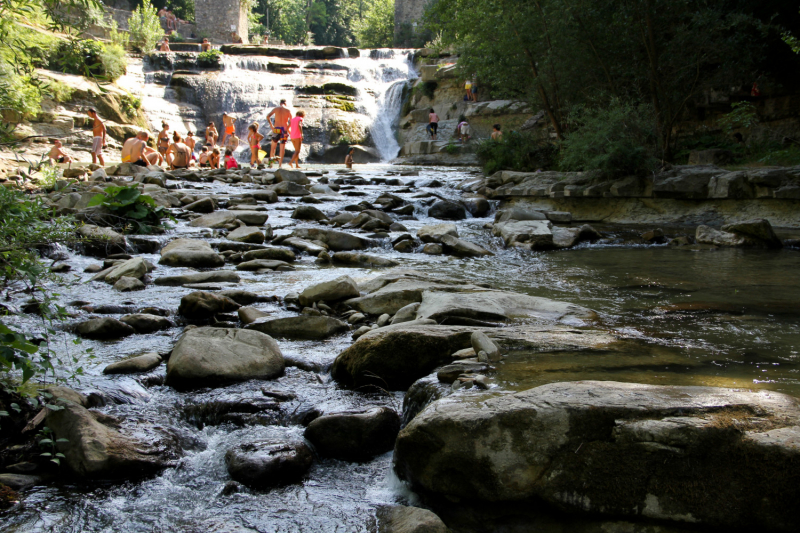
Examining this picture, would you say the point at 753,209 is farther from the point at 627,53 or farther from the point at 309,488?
the point at 309,488

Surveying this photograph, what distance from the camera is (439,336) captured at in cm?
316

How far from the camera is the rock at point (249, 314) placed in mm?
4363

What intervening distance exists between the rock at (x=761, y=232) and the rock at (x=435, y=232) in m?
4.01

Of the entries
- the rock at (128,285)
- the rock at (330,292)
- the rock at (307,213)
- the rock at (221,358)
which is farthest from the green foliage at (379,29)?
the rock at (221,358)

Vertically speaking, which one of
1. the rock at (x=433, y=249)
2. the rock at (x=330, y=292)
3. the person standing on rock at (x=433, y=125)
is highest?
the person standing on rock at (x=433, y=125)

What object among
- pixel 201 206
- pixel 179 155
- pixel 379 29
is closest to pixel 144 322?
pixel 201 206

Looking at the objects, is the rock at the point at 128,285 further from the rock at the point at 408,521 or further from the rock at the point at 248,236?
the rock at the point at 408,521

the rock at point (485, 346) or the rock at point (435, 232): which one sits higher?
the rock at point (485, 346)

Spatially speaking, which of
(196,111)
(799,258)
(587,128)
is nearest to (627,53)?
(587,128)

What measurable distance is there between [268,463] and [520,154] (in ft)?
42.3

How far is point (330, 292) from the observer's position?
192 inches

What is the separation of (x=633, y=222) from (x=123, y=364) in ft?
29.7

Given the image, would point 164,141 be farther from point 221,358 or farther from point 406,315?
point 221,358

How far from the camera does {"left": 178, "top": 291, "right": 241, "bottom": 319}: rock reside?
4543 millimetres
